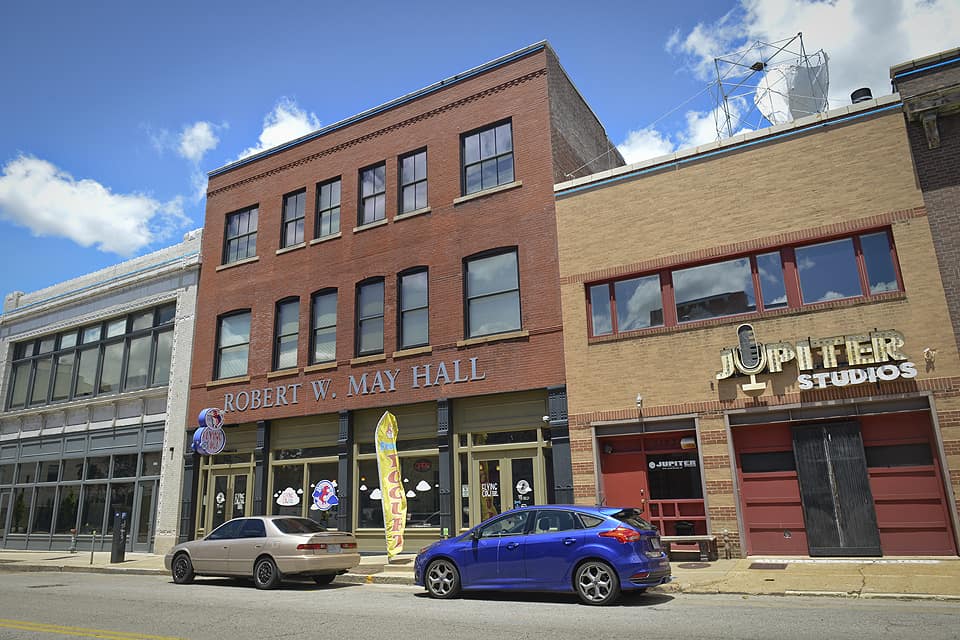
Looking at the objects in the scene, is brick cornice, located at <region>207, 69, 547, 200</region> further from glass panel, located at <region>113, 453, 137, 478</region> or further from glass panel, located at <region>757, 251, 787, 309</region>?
glass panel, located at <region>113, 453, 137, 478</region>

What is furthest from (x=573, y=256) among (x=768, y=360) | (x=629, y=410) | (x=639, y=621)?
(x=639, y=621)

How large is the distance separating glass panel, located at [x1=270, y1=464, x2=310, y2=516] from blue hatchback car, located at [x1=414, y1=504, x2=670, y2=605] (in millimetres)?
9558

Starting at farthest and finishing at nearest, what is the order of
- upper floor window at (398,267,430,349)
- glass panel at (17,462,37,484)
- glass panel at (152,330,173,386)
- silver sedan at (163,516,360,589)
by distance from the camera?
glass panel at (17,462,37,484), glass panel at (152,330,173,386), upper floor window at (398,267,430,349), silver sedan at (163,516,360,589)

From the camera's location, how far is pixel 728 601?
413 inches

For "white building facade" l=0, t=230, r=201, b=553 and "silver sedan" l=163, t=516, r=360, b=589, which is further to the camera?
"white building facade" l=0, t=230, r=201, b=553

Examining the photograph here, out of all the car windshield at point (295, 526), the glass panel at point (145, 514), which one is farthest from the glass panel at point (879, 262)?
the glass panel at point (145, 514)

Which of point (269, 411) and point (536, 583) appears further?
point (269, 411)

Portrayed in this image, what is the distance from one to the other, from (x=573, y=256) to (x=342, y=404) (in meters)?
7.84

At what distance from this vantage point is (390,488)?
55.1ft

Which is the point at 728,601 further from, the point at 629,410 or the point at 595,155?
the point at 595,155

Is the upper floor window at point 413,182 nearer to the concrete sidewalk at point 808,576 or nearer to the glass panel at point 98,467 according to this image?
the concrete sidewalk at point 808,576

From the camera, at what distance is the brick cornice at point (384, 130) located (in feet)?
65.3

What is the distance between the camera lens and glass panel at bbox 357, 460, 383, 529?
19.4m

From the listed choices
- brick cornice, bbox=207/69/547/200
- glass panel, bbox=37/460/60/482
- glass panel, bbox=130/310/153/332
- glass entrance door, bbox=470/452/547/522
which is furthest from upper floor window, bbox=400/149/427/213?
glass panel, bbox=37/460/60/482
